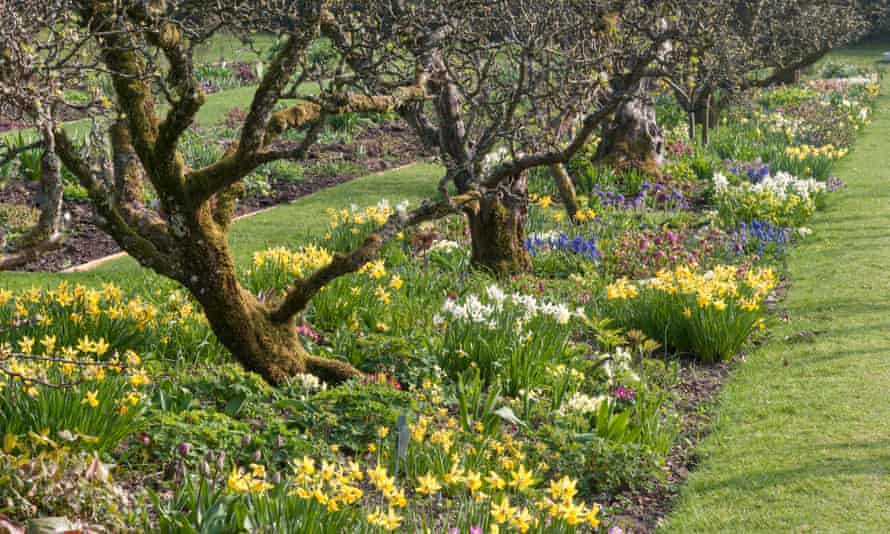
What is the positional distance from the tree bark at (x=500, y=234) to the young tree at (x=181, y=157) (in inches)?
112

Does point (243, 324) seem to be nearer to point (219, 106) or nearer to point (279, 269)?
point (279, 269)

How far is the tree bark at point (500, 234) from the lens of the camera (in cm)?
826

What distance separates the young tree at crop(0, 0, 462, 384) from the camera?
4496 mm

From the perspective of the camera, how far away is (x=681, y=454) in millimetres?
5309

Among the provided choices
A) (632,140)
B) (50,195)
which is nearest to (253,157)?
(50,195)

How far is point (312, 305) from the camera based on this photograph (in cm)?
681

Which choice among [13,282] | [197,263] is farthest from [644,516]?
[13,282]

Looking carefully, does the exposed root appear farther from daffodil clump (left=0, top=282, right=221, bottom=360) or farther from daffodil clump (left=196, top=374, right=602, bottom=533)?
daffodil clump (left=0, top=282, right=221, bottom=360)

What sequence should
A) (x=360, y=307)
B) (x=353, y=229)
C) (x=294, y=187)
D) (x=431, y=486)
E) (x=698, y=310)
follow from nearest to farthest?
(x=431, y=486), (x=698, y=310), (x=360, y=307), (x=353, y=229), (x=294, y=187)

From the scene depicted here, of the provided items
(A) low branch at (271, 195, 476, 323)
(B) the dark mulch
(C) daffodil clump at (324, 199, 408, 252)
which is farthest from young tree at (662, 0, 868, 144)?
(A) low branch at (271, 195, 476, 323)

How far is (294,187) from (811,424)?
945cm

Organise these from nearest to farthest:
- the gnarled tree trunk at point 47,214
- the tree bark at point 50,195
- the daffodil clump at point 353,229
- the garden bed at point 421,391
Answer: the garden bed at point 421,391 < the gnarled tree trunk at point 47,214 < the tree bark at point 50,195 < the daffodil clump at point 353,229

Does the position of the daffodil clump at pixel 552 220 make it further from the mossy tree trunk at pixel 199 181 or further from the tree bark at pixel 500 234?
the mossy tree trunk at pixel 199 181

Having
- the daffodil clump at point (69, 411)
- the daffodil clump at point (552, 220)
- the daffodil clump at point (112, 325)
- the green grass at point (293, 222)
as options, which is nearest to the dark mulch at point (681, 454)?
the daffodil clump at point (69, 411)
